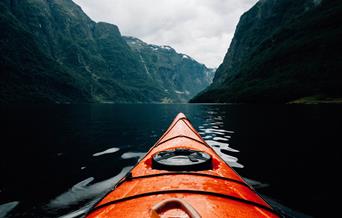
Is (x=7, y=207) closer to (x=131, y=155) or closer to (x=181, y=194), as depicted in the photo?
(x=181, y=194)

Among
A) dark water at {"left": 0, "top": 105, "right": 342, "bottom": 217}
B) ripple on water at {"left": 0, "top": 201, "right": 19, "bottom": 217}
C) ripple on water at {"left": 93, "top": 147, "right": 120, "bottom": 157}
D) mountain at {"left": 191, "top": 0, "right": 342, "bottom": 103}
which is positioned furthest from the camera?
mountain at {"left": 191, "top": 0, "right": 342, "bottom": 103}

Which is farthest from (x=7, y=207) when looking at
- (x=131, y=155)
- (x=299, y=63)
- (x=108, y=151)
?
(x=299, y=63)

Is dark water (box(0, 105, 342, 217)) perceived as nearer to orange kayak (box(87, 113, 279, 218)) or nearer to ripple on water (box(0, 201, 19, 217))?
ripple on water (box(0, 201, 19, 217))

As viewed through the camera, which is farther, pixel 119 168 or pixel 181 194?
pixel 119 168

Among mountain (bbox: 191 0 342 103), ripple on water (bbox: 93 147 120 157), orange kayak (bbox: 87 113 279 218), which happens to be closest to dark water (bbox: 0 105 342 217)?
ripple on water (bbox: 93 147 120 157)

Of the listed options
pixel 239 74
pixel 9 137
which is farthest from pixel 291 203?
pixel 239 74

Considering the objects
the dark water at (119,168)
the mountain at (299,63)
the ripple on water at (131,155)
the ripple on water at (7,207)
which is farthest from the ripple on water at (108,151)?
the mountain at (299,63)

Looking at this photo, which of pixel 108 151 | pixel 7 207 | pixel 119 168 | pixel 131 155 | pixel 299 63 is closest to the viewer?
pixel 7 207

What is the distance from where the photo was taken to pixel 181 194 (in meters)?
4.08

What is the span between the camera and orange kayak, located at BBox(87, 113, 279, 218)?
3.36 m

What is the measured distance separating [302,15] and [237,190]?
225 m

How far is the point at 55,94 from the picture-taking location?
654ft

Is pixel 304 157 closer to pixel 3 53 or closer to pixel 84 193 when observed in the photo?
pixel 84 193

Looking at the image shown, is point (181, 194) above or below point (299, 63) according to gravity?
below
